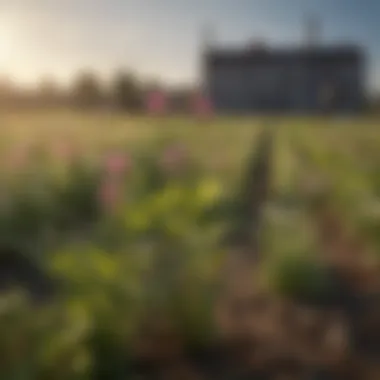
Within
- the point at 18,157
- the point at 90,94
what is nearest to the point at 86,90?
the point at 90,94

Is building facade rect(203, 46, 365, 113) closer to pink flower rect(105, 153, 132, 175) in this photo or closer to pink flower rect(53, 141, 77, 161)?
pink flower rect(105, 153, 132, 175)

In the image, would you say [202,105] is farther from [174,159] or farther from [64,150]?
[64,150]

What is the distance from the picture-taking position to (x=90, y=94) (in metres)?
1.07

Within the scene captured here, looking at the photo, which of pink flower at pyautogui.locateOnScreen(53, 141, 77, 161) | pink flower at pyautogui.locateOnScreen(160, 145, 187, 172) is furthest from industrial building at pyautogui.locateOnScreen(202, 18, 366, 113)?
pink flower at pyautogui.locateOnScreen(53, 141, 77, 161)

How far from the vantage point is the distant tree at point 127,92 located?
1078 millimetres

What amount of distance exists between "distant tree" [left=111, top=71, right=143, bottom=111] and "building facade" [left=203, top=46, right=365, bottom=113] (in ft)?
0.32

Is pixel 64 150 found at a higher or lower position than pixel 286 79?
lower

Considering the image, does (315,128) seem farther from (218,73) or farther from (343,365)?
(343,365)

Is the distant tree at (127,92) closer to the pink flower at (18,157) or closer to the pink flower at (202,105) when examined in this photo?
the pink flower at (202,105)

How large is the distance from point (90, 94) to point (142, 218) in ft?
0.60

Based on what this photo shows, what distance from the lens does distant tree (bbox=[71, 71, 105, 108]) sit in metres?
1.06

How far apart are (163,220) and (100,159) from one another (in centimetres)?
16

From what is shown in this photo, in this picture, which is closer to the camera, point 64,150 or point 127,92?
point 127,92

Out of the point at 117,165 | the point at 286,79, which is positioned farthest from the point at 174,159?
the point at 286,79
